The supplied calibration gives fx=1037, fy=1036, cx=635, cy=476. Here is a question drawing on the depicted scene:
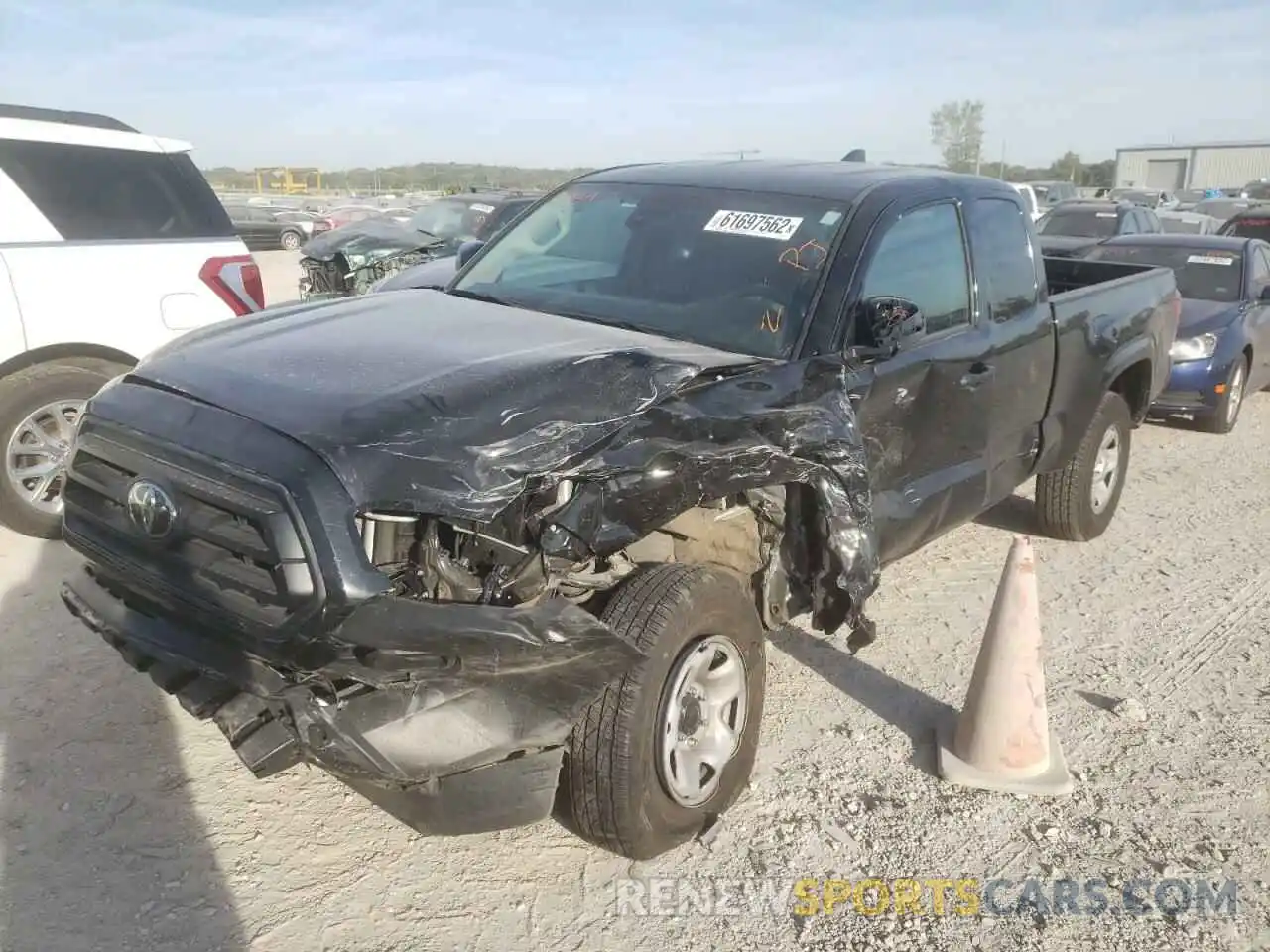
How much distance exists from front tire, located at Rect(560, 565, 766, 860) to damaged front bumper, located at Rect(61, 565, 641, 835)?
5.5 inches

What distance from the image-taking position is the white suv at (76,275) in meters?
5.12

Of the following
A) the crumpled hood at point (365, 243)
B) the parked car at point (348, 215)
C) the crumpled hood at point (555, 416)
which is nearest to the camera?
the crumpled hood at point (555, 416)

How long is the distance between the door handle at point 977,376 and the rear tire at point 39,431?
421 centimetres

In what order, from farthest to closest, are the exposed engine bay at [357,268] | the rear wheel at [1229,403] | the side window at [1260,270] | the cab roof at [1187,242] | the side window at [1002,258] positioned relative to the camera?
→ the exposed engine bay at [357,268], the cab roof at [1187,242], the side window at [1260,270], the rear wheel at [1229,403], the side window at [1002,258]

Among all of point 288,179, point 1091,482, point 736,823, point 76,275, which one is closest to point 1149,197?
point 1091,482

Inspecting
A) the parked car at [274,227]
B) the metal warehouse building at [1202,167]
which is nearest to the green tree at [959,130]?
the metal warehouse building at [1202,167]

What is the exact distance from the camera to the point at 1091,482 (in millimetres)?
5695

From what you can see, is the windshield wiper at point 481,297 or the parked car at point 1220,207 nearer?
the windshield wiper at point 481,297

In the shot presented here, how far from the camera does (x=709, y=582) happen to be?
3072 millimetres

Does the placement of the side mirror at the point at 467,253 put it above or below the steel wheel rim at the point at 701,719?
above

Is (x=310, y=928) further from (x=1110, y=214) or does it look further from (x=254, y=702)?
Result: (x=1110, y=214)

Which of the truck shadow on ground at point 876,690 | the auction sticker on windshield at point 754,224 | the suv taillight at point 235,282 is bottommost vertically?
the truck shadow on ground at point 876,690

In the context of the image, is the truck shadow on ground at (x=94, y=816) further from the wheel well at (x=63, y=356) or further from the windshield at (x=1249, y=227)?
the windshield at (x=1249, y=227)

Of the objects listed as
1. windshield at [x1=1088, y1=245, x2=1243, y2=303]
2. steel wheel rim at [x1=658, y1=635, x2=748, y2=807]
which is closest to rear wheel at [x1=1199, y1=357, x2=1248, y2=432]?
windshield at [x1=1088, y1=245, x2=1243, y2=303]
